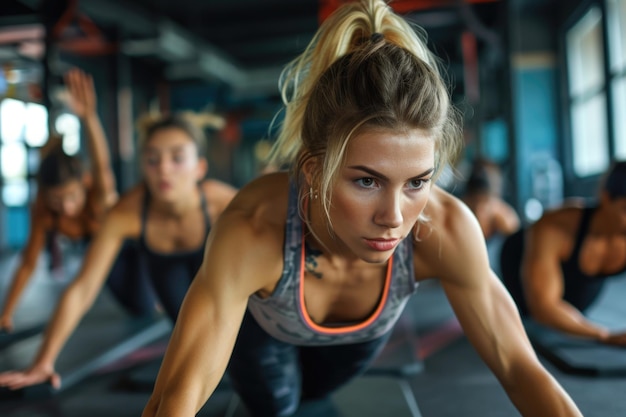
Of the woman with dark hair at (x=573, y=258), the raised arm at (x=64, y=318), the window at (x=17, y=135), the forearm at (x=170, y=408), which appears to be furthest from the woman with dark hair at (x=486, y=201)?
the window at (x=17, y=135)

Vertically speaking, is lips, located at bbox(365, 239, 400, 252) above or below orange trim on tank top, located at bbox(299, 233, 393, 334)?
above

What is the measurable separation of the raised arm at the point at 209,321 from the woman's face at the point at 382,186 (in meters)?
0.21

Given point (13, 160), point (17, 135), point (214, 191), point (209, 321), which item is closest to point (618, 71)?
point (214, 191)

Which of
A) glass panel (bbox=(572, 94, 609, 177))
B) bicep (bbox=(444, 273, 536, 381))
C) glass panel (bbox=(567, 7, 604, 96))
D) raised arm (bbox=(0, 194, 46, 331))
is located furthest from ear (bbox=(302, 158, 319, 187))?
glass panel (bbox=(567, 7, 604, 96))

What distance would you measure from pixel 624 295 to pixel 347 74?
11.7 feet

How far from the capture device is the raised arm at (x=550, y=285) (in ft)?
8.04

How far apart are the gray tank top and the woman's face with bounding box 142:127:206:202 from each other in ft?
3.38

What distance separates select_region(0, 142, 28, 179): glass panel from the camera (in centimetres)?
956

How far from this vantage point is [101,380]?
91.0 inches

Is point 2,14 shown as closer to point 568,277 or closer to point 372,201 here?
point 372,201

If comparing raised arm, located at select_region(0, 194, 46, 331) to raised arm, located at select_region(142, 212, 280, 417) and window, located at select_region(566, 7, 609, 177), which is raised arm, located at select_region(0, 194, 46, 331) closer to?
raised arm, located at select_region(142, 212, 280, 417)

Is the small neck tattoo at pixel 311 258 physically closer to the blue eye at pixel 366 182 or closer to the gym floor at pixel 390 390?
the blue eye at pixel 366 182

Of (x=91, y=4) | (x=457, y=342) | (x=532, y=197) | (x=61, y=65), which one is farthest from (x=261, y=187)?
(x=532, y=197)

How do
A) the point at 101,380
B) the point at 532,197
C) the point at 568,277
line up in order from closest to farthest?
the point at 101,380 < the point at 568,277 < the point at 532,197
